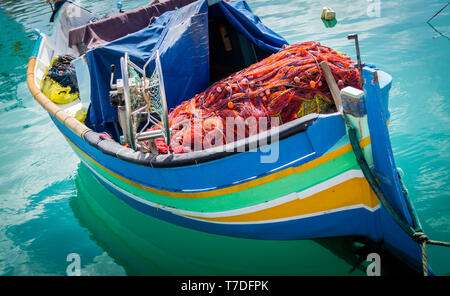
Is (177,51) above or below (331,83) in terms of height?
above

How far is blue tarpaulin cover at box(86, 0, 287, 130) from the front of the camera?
4.02 m

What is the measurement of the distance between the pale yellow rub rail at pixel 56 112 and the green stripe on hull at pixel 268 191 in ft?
4.13

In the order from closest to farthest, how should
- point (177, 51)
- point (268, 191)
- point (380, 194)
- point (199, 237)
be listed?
1. point (380, 194)
2. point (268, 191)
3. point (199, 237)
4. point (177, 51)

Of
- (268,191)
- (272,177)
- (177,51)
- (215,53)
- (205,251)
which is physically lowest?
(205,251)

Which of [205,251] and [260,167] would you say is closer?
[260,167]

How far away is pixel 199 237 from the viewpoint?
12.4ft

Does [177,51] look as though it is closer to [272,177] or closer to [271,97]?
[271,97]

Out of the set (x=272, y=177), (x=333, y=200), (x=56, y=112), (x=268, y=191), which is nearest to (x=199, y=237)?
(x=268, y=191)

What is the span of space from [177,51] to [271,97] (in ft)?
4.77

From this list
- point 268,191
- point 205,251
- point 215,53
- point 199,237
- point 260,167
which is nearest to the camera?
point 260,167

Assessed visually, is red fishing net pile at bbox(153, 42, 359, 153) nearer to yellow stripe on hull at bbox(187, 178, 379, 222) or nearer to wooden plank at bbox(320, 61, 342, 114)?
wooden plank at bbox(320, 61, 342, 114)

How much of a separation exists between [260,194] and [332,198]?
57 centimetres
